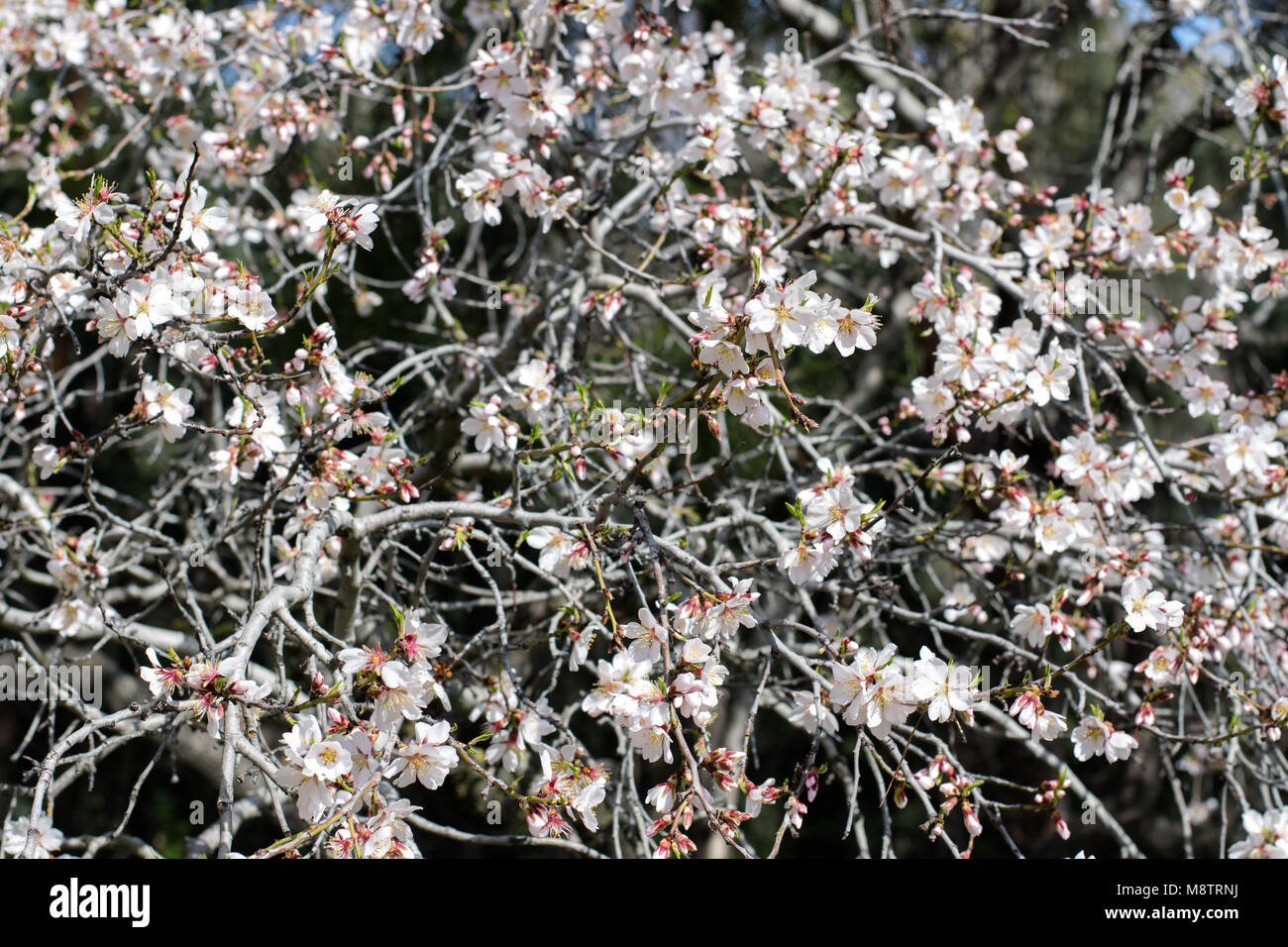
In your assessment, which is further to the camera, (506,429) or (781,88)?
(781,88)

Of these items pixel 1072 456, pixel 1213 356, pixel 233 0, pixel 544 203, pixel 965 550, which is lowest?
pixel 965 550

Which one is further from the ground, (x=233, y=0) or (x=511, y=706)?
(x=233, y=0)

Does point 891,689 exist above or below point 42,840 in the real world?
above

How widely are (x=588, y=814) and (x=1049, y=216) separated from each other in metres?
1.71

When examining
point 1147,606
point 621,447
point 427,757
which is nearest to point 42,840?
point 427,757

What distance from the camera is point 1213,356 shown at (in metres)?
2.18
